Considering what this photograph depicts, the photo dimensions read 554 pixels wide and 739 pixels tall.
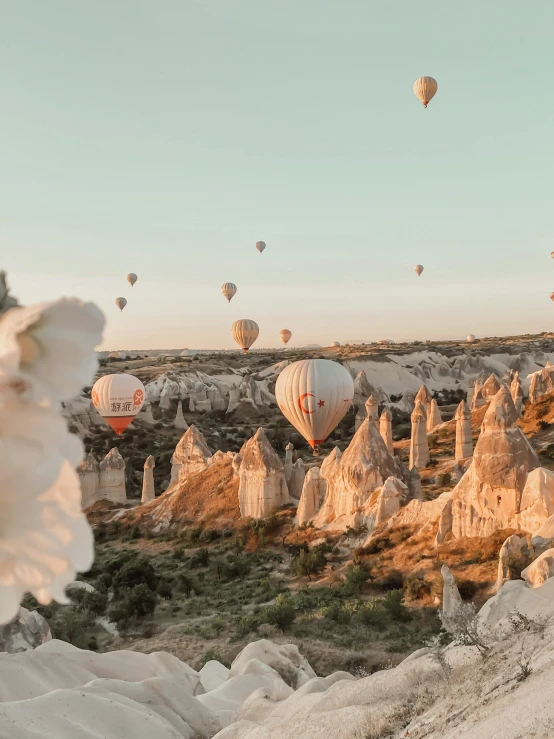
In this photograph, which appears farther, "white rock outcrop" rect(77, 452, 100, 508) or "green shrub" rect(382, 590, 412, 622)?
"white rock outcrop" rect(77, 452, 100, 508)

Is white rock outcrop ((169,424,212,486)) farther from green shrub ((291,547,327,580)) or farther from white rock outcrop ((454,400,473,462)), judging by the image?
white rock outcrop ((454,400,473,462))

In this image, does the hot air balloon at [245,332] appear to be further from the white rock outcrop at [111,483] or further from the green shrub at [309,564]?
the green shrub at [309,564]

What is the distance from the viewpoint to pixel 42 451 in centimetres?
122

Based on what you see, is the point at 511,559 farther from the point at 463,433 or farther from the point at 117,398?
the point at 117,398

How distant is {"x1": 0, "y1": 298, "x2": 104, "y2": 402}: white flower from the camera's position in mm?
1201

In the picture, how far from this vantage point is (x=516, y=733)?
14.3 feet

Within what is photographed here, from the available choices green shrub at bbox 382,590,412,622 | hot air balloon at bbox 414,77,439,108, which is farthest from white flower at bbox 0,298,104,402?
hot air balloon at bbox 414,77,439,108

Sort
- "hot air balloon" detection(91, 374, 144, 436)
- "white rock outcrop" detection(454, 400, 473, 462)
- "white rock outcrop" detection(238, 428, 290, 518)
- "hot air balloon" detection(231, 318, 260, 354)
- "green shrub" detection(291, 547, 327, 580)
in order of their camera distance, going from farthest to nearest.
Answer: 1. "hot air balloon" detection(231, 318, 260, 354)
2. "hot air balloon" detection(91, 374, 144, 436)
3. "white rock outcrop" detection(454, 400, 473, 462)
4. "white rock outcrop" detection(238, 428, 290, 518)
5. "green shrub" detection(291, 547, 327, 580)

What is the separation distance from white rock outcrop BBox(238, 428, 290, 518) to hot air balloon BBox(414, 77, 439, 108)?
105 feet

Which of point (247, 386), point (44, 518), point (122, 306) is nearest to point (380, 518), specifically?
point (44, 518)

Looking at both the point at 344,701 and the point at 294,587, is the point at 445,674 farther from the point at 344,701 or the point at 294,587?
the point at 294,587

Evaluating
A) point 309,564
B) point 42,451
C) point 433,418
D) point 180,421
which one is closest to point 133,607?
point 309,564

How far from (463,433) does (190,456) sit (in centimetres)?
1497

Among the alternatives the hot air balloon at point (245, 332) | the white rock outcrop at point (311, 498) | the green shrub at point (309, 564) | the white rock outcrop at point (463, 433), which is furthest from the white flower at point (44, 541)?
the hot air balloon at point (245, 332)
